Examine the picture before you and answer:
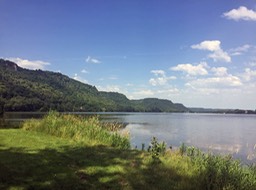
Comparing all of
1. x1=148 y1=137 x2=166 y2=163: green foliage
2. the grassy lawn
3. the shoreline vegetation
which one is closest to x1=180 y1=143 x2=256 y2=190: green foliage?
the shoreline vegetation

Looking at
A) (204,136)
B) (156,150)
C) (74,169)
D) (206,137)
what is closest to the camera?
(74,169)

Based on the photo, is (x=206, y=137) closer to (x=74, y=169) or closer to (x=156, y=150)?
(x=156, y=150)

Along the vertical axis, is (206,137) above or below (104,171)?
below

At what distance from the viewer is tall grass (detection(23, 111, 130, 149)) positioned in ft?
48.4

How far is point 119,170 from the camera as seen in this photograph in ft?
29.3

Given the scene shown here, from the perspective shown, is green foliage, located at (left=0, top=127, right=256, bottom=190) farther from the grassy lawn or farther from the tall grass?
the tall grass

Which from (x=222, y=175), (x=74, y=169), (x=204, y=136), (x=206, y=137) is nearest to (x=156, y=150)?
(x=222, y=175)

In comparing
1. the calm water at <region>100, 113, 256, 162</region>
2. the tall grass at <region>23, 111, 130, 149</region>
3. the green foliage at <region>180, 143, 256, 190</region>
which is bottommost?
the calm water at <region>100, 113, 256, 162</region>

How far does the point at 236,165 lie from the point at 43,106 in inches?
4491

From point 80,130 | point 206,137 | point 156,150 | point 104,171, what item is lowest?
point 206,137

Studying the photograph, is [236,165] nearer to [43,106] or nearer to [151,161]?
[151,161]

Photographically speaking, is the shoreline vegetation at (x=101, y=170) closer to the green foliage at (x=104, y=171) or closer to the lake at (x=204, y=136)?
the green foliage at (x=104, y=171)

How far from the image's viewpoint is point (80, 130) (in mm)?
15500

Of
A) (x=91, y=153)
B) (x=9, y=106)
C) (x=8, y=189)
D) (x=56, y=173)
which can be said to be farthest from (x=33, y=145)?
(x=9, y=106)
